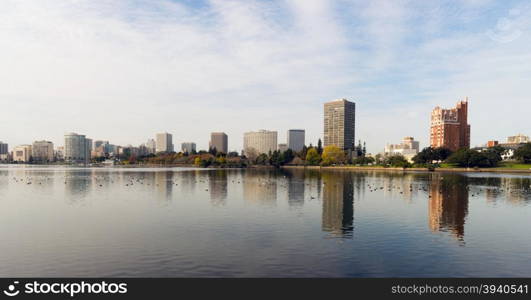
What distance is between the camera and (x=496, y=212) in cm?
4544

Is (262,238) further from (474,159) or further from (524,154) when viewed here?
(524,154)

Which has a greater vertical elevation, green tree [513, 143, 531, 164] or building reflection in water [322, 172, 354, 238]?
green tree [513, 143, 531, 164]

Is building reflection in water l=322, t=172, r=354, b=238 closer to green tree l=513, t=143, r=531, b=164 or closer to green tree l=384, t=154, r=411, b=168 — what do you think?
green tree l=384, t=154, r=411, b=168

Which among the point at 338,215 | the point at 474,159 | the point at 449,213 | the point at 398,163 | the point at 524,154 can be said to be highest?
the point at 524,154

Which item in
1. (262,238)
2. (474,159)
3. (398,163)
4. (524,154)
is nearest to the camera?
(262,238)

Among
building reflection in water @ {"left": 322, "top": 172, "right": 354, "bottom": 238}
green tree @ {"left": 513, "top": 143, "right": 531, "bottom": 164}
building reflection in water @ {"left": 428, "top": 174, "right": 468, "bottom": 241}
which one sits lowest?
building reflection in water @ {"left": 322, "top": 172, "right": 354, "bottom": 238}

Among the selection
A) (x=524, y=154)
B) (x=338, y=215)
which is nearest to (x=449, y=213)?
(x=338, y=215)

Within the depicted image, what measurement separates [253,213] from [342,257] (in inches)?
752

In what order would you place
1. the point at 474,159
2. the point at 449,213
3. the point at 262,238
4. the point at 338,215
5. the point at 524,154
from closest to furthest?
the point at 262,238, the point at 338,215, the point at 449,213, the point at 474,159, the point at 524,154

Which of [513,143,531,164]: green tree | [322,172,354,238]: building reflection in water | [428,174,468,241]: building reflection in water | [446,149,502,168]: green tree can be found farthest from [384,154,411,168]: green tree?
[322,172,354,238]: building reflection in water

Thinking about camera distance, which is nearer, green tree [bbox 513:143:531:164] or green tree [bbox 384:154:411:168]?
green tree [bbox 513:143:531:164]

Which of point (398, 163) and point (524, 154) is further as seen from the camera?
point (398, 163)

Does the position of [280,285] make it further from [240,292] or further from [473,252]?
[473,252]

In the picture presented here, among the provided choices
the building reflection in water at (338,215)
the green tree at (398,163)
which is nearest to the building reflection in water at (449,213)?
the building reflection in water at (338,215)
